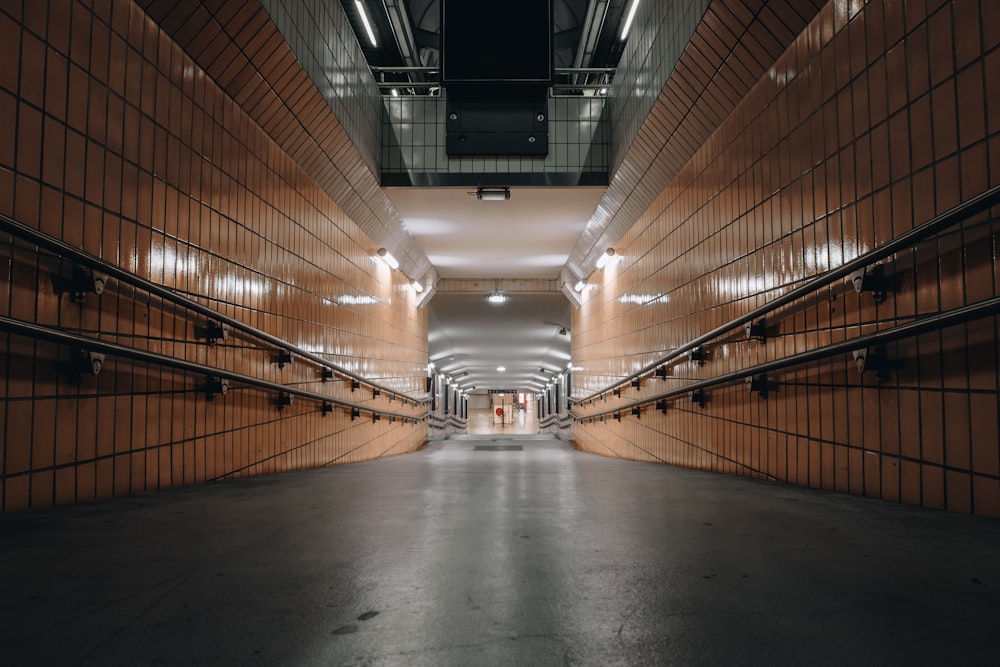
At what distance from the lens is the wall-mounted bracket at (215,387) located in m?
4.41

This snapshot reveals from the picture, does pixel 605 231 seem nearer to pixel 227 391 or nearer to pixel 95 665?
pixel 227 391

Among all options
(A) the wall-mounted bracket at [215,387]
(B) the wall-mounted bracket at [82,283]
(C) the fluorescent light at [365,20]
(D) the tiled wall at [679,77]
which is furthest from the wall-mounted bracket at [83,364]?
(C) the fluorescent light at [365,20]

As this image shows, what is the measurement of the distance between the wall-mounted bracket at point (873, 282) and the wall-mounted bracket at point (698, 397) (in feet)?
8.56

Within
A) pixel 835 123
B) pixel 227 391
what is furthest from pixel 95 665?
pixel 835 123

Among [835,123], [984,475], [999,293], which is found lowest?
[984,475]

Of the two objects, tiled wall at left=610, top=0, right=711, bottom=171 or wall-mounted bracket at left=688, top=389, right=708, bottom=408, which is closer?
tiled wall at left=610, top=0, right=711, bottom=171

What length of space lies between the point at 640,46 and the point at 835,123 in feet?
11.6

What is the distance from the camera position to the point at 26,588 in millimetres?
1894

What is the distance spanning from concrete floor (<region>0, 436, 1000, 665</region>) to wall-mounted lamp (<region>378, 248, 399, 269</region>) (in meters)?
6.74

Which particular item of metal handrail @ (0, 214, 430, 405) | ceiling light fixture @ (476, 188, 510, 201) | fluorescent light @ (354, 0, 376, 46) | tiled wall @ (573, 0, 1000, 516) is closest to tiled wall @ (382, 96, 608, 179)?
ceiling light fixture @ (476, 188, 510, 201)

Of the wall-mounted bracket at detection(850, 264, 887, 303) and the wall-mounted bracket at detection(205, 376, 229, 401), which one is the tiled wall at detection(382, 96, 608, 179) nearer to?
the wall-mounted bracket at detection(205, 376, 229, 401)

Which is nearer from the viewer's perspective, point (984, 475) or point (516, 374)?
point (984, 475)

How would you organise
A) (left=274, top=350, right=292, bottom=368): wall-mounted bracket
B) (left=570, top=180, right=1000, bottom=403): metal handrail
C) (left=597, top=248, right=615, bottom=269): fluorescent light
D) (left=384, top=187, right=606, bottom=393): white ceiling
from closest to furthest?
(left=570, top=180, right=1000, bottom=403): metal handrail, (left=274, top=350, right=292, bottom=368): wall-mounted bracket, (left=384, top=187, right=606, bottom=393): white ceiling, (left=597, top=248, right=615, bottom=269): fluorescent light

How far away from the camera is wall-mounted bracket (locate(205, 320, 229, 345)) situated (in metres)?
4.46
